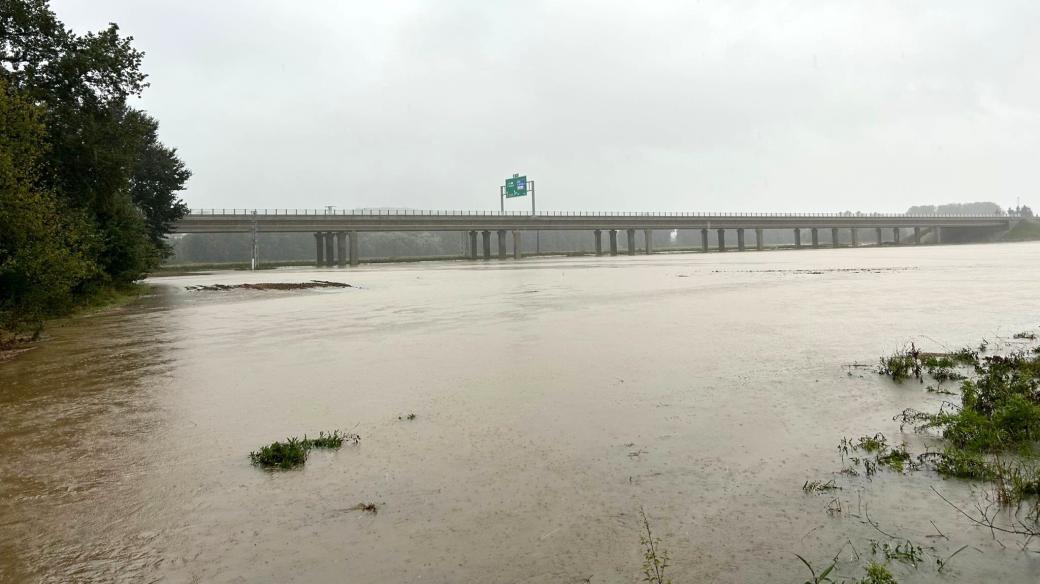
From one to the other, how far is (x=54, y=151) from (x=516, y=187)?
10841 centimetres

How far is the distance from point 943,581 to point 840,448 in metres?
3.20

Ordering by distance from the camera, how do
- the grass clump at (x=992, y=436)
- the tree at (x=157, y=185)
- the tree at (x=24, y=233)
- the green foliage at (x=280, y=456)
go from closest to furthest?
the grass clump at (x=992, y=436) < the green foliage at (x=280, y=456) < the tree at (x=24, y=233) < the tree at (x=157, y=185)

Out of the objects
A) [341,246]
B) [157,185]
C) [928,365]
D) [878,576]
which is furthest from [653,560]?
[341,246]

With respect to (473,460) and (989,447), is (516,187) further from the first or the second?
(989,447)

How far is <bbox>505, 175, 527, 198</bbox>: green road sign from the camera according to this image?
132 meters

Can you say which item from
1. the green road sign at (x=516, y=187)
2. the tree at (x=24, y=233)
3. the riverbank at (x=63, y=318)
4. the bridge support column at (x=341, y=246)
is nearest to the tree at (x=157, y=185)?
the riverbank at (x=63, y=318)

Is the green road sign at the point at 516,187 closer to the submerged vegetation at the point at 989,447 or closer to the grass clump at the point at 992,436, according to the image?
the submerged vegetation at the point at 989,447

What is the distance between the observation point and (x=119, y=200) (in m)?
41.6

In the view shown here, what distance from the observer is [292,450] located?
799cm

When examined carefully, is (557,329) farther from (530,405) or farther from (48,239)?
(48,239)

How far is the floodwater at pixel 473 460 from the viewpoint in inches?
208

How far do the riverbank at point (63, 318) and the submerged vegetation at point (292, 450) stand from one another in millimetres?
12646

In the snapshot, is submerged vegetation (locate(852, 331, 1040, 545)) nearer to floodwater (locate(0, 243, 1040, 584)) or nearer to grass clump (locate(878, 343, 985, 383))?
floodwater (locate(0, 243, 1040, 584))

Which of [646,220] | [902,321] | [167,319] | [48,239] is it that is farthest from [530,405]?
[646,220]
